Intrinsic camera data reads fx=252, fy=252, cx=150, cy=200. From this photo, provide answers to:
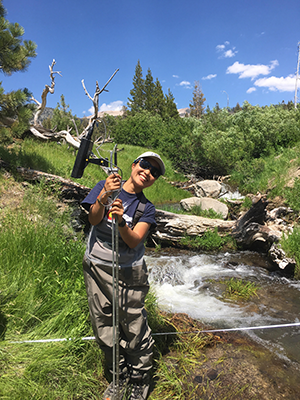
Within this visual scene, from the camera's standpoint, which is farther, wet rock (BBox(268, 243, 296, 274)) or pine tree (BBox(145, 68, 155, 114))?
pine tree (BBox(145, 68, 155, 114))

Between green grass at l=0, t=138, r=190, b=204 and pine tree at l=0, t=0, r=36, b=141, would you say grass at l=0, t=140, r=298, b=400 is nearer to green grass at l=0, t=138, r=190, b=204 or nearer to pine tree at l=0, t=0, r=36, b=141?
green grass at l=0, t=138, r=190, b=204

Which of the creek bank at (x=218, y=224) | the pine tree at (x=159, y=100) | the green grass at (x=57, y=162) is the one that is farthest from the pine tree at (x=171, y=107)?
the creek bank at (x=218, y=224)

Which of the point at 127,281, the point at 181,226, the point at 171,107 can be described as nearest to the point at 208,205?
the point at 181,226

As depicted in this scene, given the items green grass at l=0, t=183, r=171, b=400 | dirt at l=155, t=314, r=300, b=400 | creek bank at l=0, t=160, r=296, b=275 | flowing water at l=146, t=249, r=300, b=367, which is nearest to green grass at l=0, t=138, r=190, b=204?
creek bank at l=0, t=160, r=296, b=275

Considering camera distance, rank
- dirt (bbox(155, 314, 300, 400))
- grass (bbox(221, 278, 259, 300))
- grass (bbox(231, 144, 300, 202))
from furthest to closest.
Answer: grass (bbox(231, 144, 300, 202))
grass (bbox(221, 278, 259, 300))
dirt (bbox(155, 314, 300, 400))

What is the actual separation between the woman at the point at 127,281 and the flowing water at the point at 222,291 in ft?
6.23

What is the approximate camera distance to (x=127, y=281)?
216cm

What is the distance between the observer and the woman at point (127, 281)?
2.14 metres

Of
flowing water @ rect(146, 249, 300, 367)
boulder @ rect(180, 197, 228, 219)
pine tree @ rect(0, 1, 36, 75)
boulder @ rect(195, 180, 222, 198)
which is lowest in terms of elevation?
flowing water @ rect(146, 249, 300, 367)

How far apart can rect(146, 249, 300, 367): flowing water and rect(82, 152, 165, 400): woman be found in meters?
1.90

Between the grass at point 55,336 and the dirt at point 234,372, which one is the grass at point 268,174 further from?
the grass at point 55,336

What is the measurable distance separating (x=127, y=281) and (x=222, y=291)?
3469 millimetres

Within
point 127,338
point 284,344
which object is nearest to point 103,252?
point 127,338

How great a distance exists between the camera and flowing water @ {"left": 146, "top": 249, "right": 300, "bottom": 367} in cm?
362
